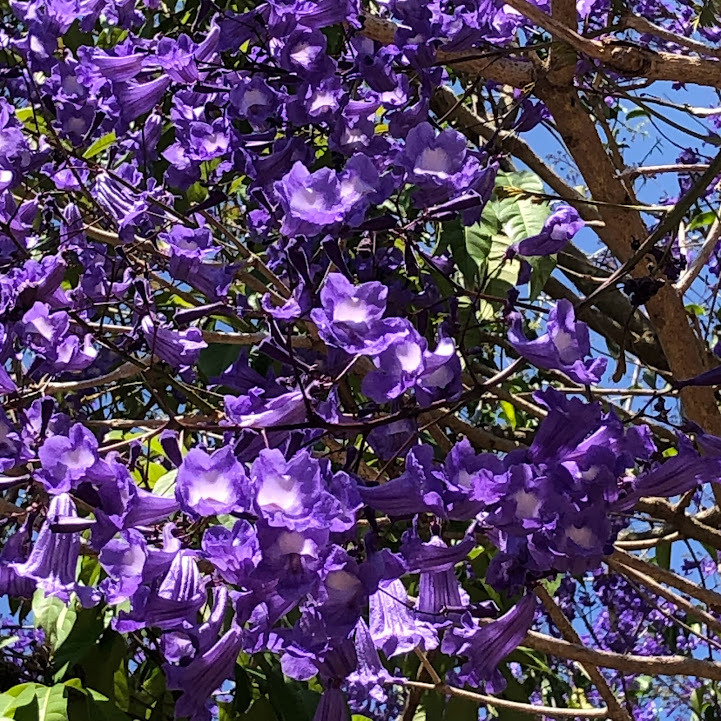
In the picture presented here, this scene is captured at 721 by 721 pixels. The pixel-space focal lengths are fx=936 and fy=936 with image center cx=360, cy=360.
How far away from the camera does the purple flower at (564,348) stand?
0.58 m

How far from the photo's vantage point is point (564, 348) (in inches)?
22.9

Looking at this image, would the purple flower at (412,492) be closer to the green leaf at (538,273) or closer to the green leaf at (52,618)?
the green leaf at (538,273)

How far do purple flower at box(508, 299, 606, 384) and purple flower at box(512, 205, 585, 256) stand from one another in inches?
7.0

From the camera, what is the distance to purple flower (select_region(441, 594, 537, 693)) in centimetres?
59

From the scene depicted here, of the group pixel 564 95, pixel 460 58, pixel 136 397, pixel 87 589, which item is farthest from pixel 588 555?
pixel 136 397

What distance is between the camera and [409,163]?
0.65m

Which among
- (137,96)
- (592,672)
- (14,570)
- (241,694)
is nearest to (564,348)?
(14,570)

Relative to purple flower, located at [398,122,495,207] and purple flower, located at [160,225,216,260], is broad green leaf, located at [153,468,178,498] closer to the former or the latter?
purple flower, located at [160,225,216,260]

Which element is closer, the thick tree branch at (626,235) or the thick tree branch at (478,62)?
the thick tree branch at (478,62)

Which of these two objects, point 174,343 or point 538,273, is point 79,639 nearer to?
point 174,343

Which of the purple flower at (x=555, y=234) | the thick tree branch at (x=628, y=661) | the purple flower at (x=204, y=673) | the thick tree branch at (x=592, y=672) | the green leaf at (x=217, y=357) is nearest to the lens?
the purple flower at (x=204, y=673)

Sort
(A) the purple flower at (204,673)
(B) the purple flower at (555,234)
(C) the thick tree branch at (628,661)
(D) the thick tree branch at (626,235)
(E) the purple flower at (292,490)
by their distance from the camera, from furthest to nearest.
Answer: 1. (D) the thick tree branch at (626,235)
2. (C) the thick tree branch at (628,661)
3. (B) the purple flower at (555,234)
4. (A) the purple flower at (204,673)
5. (E) the purple flower at (292,490)

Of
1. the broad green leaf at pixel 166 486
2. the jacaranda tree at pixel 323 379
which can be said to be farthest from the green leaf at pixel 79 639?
the broad green leaf at pixel 166 486

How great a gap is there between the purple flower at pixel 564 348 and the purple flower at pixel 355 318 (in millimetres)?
88
